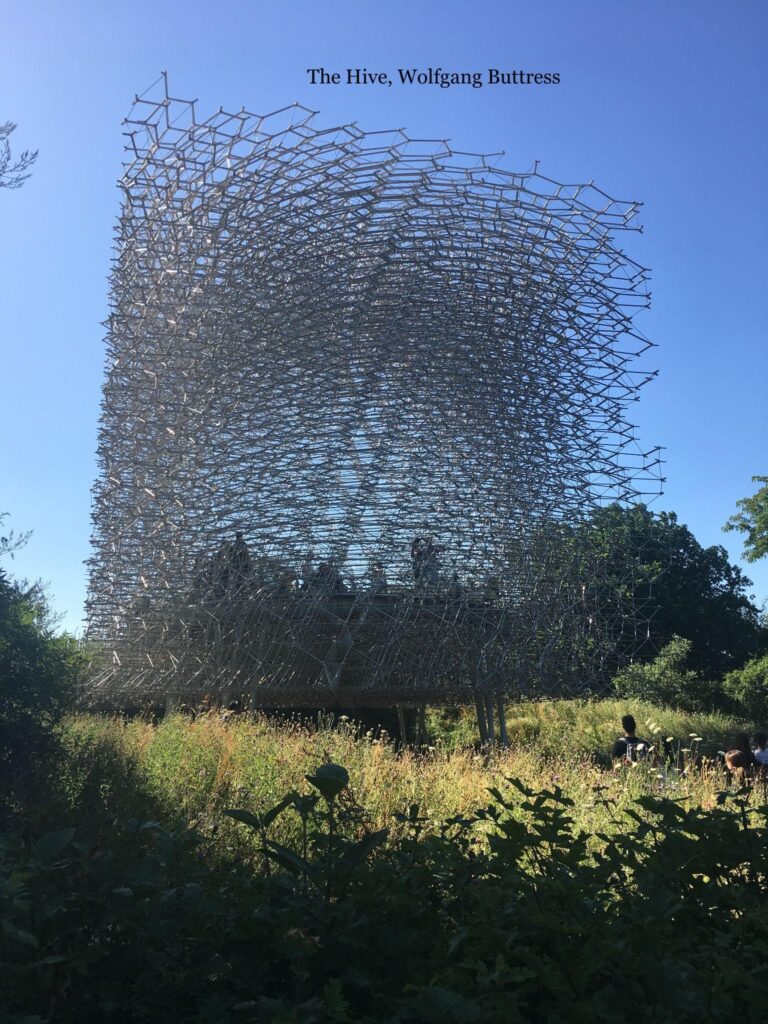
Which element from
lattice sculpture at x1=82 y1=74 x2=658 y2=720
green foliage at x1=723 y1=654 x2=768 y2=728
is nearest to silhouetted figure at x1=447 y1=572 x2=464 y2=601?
lattice sculpture at x1=82 y1=74 x2=658 y2=720

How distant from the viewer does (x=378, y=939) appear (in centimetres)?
239

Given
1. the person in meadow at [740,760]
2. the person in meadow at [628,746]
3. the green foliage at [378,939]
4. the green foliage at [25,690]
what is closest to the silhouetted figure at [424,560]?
the person in meadow at [628,746]

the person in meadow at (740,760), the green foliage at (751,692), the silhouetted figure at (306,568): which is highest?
the silhouetted figure at (306,568)

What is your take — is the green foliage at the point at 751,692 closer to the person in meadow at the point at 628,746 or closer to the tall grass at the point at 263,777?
the tall grass at the point at 263,777

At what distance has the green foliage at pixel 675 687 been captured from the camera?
31.7 metres

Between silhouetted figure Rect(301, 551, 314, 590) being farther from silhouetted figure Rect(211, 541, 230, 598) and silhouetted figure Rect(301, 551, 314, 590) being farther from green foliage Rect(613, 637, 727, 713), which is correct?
green foliage Rect(613, 637, 727, 713)

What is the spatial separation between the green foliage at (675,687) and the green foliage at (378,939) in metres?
28.8

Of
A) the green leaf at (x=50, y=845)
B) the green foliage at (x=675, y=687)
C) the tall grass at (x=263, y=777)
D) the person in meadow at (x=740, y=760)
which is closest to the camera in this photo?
the green leaf at (x=50, y=845)

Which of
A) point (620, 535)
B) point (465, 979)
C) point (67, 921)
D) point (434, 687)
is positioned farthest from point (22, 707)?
point (620, 535)

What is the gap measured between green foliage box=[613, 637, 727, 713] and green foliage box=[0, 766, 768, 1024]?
28843 mm

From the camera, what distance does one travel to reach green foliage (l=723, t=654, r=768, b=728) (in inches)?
1275

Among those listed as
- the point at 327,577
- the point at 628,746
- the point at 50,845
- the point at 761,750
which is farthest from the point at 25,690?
the point at 327,577

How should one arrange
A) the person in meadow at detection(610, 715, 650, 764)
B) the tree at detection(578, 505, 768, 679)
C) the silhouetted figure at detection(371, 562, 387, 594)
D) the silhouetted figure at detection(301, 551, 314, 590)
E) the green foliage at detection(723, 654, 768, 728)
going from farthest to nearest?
the tree at detection(578, 505, 768, 679)
the green foliage at detection(723, 654, 768, 728)
the silhouetted figure at detection(301, 551, 314, 590)
the silhouetted figure at detection(371, 562, 387, 594)
the person in meadow at detection(610, 715, 650, 764)

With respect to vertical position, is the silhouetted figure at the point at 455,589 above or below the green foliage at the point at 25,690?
above
